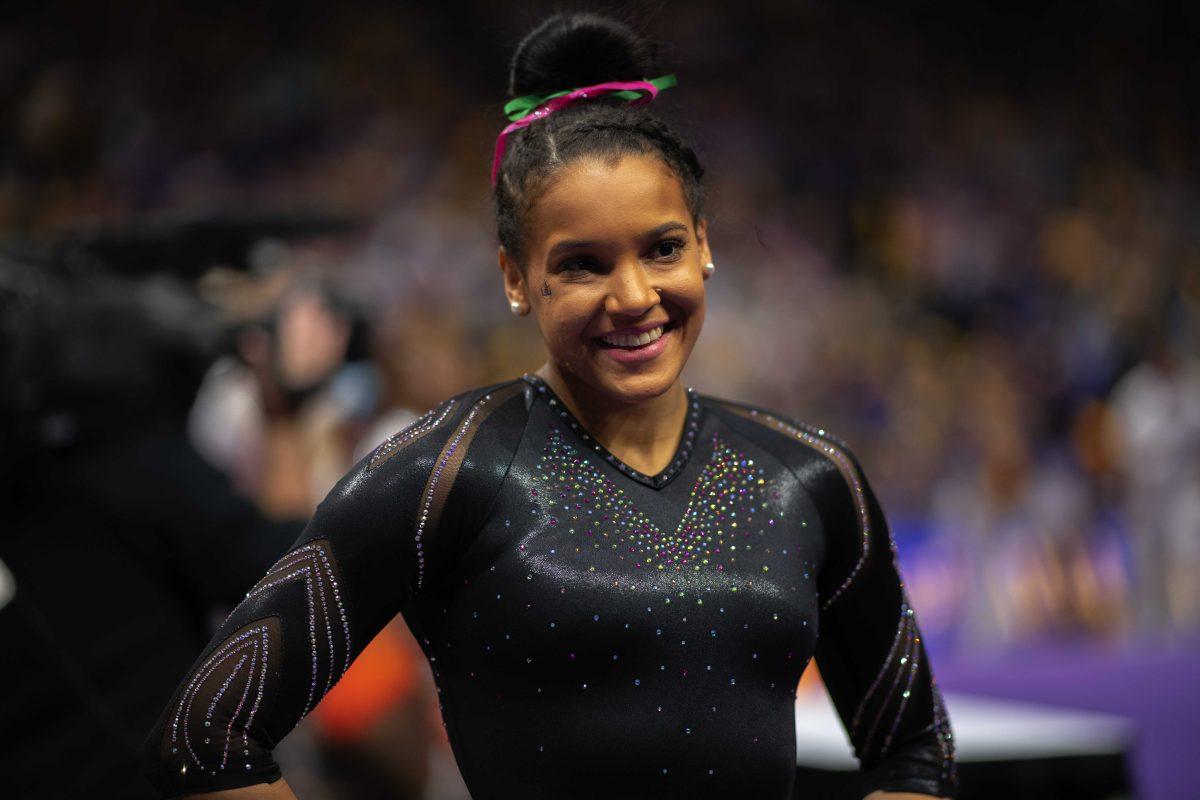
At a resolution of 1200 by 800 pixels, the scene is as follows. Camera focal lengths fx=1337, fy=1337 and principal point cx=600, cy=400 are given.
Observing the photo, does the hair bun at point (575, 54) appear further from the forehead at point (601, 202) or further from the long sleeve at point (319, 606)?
the long sleeve at point (319, 606)

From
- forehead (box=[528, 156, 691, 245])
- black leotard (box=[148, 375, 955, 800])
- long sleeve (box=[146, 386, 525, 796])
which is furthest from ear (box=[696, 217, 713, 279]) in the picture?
long sleeve (box=[146, 386, 525, 796])

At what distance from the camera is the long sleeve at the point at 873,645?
5.01 feet

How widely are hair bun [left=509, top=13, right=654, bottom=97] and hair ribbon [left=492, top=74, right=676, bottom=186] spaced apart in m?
0.01

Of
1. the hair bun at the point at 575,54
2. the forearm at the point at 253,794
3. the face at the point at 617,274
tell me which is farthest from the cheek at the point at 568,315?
the forearm at the point at 253,794

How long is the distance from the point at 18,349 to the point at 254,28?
15.9ft

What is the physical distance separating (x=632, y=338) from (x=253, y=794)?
582 mm

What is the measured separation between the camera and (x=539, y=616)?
51.6 inches

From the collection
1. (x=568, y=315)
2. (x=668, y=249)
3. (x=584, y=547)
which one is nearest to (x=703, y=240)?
(x=668, y=249)

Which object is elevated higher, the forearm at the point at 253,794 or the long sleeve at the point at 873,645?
the long sleeve at the point at 873,645

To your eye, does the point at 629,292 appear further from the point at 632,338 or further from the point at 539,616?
the point at 539,616

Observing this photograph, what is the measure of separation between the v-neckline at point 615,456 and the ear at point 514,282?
80mm

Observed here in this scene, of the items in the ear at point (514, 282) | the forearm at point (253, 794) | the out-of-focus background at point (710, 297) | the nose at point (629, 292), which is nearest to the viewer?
the forearm at point (253, 794)

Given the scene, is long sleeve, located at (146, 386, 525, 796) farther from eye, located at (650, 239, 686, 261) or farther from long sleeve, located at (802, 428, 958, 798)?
long sleeve, located at (802, 428, 958, 798)

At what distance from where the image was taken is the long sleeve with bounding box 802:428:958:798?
153cm
